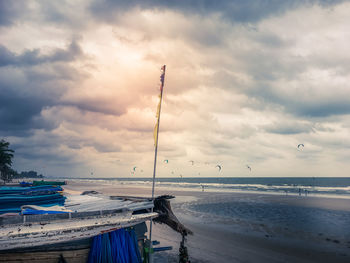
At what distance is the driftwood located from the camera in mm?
8844

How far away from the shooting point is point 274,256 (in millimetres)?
16188

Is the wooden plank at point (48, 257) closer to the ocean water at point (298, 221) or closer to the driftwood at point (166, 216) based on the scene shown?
the driftwood at point (166, 216)

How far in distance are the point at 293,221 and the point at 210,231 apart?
12690mm

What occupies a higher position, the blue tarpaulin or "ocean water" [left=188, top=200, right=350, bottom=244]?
the blue tarpaulin

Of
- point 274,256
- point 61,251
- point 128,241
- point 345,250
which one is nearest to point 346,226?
point 345,250

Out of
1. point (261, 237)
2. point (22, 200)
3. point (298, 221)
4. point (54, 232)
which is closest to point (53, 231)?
A: point (54, 232)

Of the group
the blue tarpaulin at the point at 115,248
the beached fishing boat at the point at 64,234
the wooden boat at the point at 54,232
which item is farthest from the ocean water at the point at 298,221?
the wooden boat at the point at 54,232

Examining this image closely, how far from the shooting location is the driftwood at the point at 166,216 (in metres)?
8.84

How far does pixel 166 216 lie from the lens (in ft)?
29.3

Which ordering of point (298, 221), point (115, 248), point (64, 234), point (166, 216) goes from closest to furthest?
point (64, 234), point (115, 248), point (166, 216), point (298, 221)

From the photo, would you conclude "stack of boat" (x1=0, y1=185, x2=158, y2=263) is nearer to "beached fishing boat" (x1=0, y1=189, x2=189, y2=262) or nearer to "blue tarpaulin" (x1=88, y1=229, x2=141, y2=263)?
"beached fishing boat" (x1=0, y1=189, x2=189, y2=262)

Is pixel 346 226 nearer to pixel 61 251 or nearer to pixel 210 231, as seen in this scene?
pixel 210 231

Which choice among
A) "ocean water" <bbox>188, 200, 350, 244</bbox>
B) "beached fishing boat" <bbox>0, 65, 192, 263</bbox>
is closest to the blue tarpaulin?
"beached fishing boat" <bbox>0, 65, 192, 263</bbox>

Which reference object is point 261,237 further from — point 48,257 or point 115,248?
point 48,257
